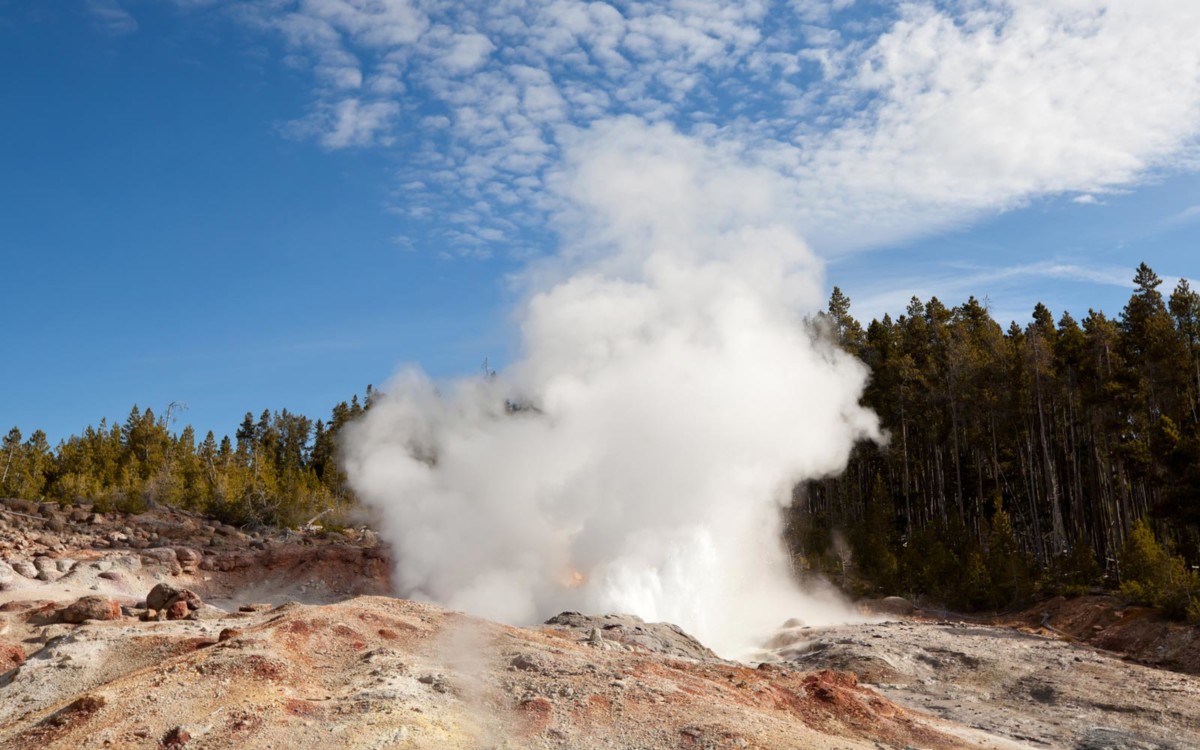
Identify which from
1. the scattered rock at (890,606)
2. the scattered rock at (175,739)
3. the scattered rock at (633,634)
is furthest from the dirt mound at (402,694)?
the scattered rock at (890,606)

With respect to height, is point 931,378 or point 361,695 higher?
point 931,378

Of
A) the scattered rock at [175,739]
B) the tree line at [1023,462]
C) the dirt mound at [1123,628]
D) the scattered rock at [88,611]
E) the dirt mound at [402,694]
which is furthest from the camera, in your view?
the tree line at [1023,462]

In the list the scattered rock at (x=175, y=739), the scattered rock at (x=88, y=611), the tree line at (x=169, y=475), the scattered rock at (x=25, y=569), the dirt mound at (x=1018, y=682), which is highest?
the tree line at (x=169, y=475)

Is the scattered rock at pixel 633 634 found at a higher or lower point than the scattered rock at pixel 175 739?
higher

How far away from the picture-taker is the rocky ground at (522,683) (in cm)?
1137

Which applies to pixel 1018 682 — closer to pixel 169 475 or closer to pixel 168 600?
pixel 168 600

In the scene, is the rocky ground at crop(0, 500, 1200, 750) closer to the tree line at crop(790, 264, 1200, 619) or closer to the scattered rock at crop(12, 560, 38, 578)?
the scattered rock at crop(12, 560, 38, 578)

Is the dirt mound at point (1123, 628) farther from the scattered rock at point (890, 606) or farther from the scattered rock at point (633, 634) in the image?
the scattered rock at point (633, 634)

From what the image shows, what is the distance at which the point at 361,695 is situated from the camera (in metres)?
12.3

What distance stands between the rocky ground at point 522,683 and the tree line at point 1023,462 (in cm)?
694

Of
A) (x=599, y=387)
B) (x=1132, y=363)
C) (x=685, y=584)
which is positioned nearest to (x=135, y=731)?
(x=685, y=584)

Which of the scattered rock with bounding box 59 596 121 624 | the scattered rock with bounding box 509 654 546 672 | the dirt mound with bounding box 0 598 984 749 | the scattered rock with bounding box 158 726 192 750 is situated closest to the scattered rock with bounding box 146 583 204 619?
the scattered rock with bounding box 59 596 121 624

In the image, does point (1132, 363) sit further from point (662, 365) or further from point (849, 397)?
point (662, 365)

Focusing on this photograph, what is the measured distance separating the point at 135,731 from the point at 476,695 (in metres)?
4.48
